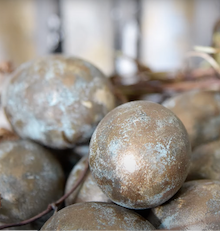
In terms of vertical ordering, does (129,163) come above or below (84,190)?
above

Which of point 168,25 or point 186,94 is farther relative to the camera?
point 168,25

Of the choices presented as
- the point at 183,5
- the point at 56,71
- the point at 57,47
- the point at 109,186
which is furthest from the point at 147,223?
the point at 183,5

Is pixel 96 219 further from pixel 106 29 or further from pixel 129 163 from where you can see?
pixel 106 29

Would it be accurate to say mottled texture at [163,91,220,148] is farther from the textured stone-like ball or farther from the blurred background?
the blurred background

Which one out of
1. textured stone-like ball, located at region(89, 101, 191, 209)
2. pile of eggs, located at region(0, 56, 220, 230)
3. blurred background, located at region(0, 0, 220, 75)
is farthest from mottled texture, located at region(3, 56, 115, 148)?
blurred background, located at region(0, 0, 220, 75)

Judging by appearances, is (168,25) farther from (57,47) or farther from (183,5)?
(57,47)

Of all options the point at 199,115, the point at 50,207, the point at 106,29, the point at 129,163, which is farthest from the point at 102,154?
the point at 106,29

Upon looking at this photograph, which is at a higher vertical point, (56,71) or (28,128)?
(56,71)
